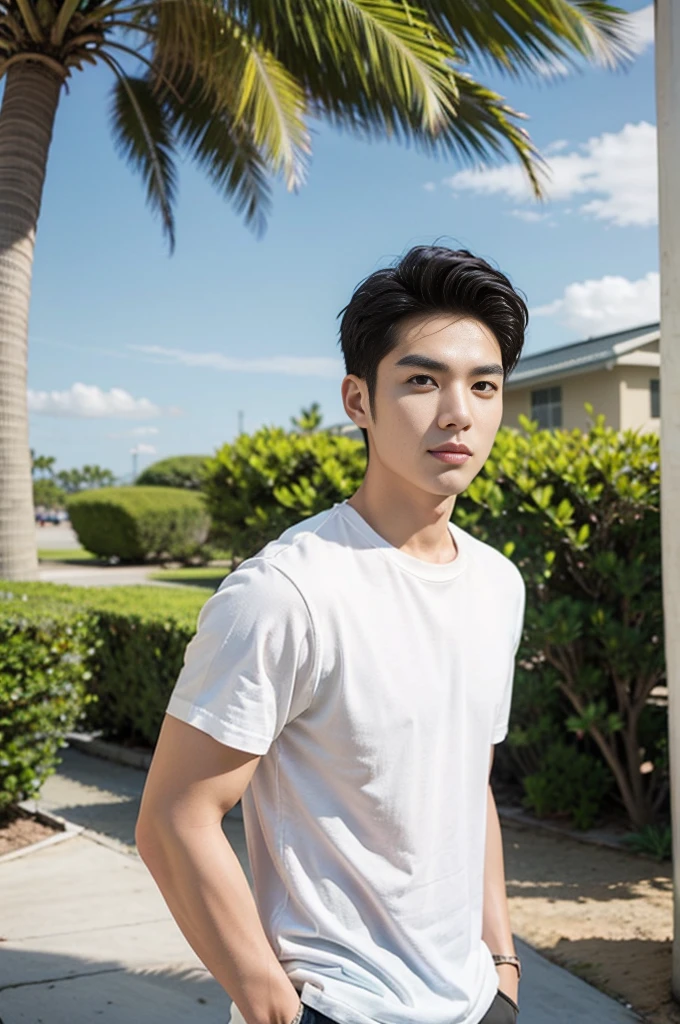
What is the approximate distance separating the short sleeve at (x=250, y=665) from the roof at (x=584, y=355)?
64.8ft

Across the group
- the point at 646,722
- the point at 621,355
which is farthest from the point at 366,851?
the point at 621,355

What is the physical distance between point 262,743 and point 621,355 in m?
22.2

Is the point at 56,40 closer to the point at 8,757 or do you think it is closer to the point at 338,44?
the point at 338,44

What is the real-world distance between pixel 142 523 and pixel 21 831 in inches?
843

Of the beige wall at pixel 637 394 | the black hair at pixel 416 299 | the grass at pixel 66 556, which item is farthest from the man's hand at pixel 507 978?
the grass at pixel 66 556

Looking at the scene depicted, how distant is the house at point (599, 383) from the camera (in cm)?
2264

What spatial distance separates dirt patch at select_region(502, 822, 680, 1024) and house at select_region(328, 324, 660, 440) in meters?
16.7

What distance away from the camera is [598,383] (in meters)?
23.9

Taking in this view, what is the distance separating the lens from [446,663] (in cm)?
158

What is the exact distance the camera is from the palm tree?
8359 millimetres

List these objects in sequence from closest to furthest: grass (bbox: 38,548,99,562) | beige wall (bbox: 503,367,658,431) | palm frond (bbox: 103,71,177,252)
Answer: palm frond (bbox: 103,71,177,252) → beige wall (bbox: 503,367,658,431) → grass (bbox: 38,548,99,562)

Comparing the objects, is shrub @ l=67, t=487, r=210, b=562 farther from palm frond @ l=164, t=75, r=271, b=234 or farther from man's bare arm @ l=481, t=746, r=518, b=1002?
man's bare arm @ l=481, t=746, r=518, b=1002

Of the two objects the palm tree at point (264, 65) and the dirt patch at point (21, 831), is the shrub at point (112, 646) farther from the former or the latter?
the palm tree at point (264, 65)

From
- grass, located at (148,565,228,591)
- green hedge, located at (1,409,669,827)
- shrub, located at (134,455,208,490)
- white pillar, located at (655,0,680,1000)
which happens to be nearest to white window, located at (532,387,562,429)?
grass, located at (148,565,228,591)
